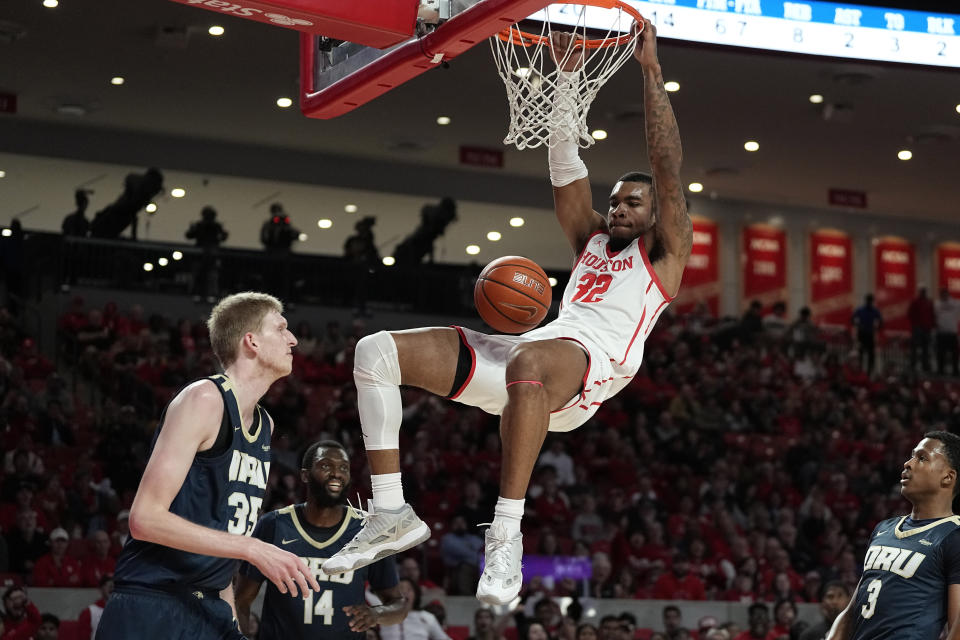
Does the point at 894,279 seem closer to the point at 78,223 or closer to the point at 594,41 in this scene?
the point at 78,223

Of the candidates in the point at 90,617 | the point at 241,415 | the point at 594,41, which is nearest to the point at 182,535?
the point at 241,415

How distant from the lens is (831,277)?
24.5 metres

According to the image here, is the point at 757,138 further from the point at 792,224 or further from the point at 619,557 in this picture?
the point at 619,557

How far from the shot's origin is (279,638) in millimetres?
6398

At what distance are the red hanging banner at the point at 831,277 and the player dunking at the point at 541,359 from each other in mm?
19470

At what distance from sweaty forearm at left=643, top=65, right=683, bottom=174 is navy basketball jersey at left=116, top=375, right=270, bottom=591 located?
85.4 inches

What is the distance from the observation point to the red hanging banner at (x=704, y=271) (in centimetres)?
2327

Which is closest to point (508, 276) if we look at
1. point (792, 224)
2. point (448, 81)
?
point (448, 81)

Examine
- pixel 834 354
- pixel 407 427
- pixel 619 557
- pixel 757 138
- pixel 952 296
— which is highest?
pixel 757 138

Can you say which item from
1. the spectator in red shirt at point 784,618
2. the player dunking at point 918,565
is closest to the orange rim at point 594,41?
the player dunking at point 918,565

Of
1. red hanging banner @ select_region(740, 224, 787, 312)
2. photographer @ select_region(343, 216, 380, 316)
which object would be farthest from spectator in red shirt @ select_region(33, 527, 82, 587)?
red hanging banner @ select_region(740, 224, 787, 312)

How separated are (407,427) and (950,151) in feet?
33.4

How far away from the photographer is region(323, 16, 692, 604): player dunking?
5.00m

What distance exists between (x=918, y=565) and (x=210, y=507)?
322 centimetres
